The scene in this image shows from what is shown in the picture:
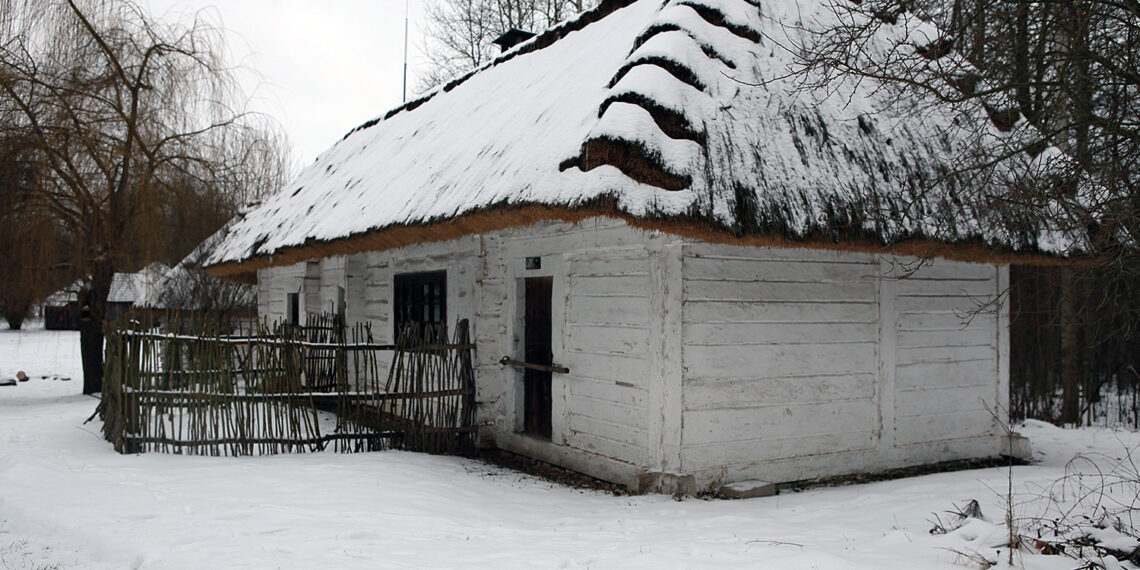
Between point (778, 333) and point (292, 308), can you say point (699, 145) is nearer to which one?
point (778, 333)

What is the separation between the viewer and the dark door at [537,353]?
25.8ft

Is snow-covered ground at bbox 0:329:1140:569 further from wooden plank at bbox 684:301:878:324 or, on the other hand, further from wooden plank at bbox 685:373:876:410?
wooden plank at bbox 684:301:878:324

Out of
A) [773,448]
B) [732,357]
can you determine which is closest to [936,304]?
[773,448]

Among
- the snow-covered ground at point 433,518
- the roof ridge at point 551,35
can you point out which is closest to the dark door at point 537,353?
the snow-covered ground at point 433,518

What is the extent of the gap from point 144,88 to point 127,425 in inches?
336

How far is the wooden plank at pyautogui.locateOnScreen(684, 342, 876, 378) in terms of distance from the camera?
249 inches

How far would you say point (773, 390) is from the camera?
6676mm

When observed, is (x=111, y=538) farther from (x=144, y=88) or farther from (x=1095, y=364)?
(x=1095, y=364)

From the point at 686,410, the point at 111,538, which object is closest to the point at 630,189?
the point at 686,410

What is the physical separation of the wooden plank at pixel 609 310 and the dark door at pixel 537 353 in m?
0.53

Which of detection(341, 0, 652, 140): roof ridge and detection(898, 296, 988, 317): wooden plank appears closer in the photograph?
detection(898, 296, 988, 317): wooden plank

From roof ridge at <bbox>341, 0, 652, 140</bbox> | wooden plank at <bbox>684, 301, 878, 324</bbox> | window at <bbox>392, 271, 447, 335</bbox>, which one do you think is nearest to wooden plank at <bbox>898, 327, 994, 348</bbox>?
wooden plank at <bbox>684, 301, 878, 324</bbox>

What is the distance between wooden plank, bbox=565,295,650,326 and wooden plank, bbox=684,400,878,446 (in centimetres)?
88

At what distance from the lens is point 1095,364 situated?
12.0 m
